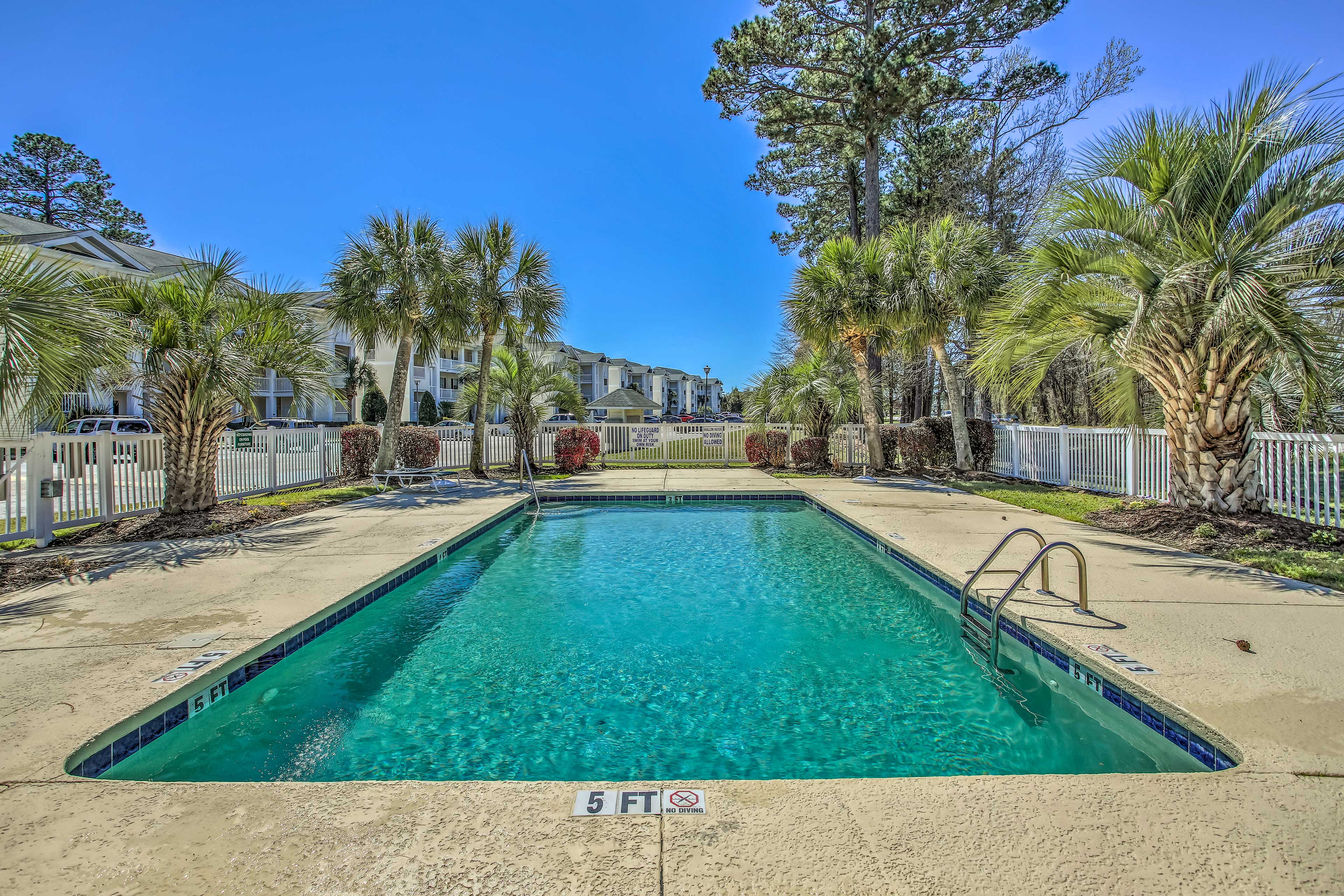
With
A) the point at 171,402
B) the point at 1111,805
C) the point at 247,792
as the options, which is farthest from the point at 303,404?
the point at 1111,805

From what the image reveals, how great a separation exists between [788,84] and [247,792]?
63.7ft

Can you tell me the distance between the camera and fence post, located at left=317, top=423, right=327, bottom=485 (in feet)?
39.4

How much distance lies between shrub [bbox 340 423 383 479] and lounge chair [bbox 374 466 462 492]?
824mm

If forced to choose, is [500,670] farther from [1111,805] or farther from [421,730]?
[1111,805]

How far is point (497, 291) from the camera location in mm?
13031

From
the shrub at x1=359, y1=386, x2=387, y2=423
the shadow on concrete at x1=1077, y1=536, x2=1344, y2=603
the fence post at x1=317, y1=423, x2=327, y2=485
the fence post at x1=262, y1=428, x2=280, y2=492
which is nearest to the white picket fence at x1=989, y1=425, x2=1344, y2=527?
the shadow on concrete at x1=1077, y1=536, x2=1344, y2=603

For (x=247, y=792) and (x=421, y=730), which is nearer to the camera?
(x=247, y=792)

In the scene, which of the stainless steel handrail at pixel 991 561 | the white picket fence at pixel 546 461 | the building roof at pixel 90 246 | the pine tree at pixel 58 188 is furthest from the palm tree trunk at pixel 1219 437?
the pine tree at pixel 58 188

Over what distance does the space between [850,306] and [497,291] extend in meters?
7.48

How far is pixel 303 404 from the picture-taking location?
905cm

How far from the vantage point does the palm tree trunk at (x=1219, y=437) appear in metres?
6.39

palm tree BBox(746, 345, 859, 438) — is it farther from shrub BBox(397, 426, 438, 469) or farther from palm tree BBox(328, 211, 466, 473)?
Answer: shrub BBox(397, 426, 438, 469)

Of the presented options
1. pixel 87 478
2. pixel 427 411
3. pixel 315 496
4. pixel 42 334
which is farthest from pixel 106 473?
pixel 427 411

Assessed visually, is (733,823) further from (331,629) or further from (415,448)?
(415,448)
